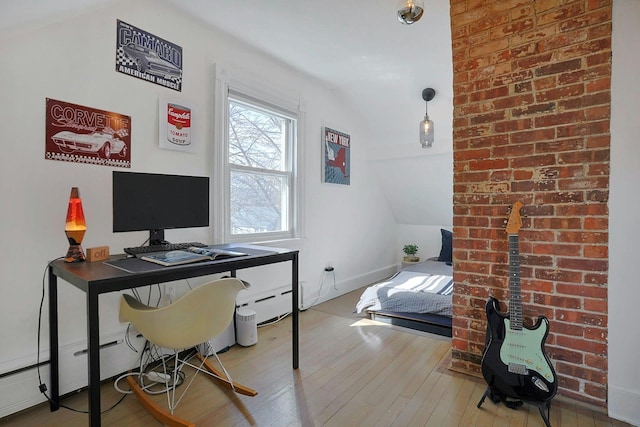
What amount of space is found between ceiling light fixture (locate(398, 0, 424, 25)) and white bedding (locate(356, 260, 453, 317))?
2.27m

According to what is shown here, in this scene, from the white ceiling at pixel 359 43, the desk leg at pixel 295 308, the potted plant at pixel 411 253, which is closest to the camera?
the desk leg at pixel 295 308

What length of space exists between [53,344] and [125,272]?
2.69ft

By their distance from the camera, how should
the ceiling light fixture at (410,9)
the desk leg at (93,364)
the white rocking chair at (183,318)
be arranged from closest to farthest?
the desk leg at (93,364)
the white rocking chair at (183,318)
the ceiling light fixture at (410,9)

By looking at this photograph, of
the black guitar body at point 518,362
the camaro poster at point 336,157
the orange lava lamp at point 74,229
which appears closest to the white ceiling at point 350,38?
the camaro poster at point 336,157

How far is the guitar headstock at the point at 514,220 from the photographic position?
1.94 m

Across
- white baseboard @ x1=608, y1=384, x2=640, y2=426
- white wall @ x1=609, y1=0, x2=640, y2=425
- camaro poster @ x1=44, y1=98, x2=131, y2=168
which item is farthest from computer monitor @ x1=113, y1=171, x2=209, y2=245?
white baseboard @ x1=608, y1=384, x2=640, y2=426

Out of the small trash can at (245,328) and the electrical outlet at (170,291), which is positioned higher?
the electrical outlet at (170,291)

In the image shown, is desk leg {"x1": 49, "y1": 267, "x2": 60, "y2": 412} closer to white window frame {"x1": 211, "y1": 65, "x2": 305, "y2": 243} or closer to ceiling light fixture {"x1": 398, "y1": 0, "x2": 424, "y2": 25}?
white window frame {"x1": 211, "y1": 65, "x2": 305, "y2": 243}

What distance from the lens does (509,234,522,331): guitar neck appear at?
72.3 inches

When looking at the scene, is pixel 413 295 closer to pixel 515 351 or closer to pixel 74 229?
pixel 515 351

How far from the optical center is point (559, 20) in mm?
1869

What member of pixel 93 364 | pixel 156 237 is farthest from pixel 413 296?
pixel 93 364

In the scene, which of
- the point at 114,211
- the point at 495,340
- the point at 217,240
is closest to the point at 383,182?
the point at 217,240

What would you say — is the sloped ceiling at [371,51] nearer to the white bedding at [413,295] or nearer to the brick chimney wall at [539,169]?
the brick chimney wall at [539,169]
